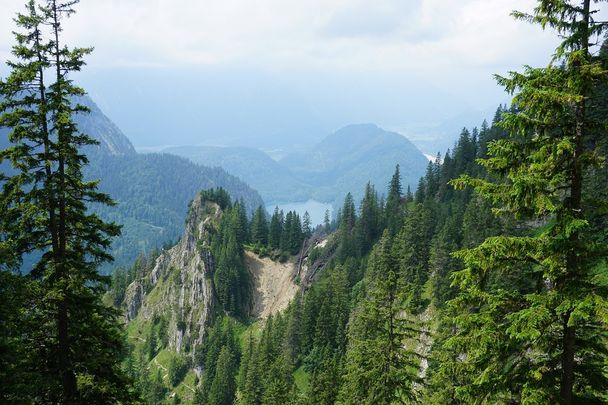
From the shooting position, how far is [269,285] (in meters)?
134

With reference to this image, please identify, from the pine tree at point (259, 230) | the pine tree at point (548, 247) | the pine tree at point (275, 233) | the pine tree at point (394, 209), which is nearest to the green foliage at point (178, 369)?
the pine tree at point (275, 233)

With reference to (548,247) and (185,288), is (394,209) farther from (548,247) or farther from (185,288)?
(548,247)

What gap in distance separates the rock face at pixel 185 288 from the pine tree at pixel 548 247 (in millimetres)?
114525

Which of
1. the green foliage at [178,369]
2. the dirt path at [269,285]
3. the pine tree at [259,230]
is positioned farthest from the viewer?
the pine tree at [259,230]

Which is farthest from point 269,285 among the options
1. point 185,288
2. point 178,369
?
point 178,369

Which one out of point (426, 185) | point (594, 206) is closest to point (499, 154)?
point (594, 206)

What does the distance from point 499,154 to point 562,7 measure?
373cm

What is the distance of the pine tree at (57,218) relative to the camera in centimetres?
1616

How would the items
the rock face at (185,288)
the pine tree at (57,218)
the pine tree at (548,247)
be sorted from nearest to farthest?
the pine tree at (548,247) → the pine tree at (57,218) → the rock face at (185,288)

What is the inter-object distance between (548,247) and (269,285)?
12593 cm

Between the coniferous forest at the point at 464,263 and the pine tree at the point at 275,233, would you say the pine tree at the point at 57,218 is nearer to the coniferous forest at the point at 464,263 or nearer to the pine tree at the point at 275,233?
the coniferous forest at the point at 464,263

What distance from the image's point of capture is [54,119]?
1641 centimetres

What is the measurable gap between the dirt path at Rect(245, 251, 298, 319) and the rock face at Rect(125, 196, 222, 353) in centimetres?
1331

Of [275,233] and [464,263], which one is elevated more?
[464,263]
